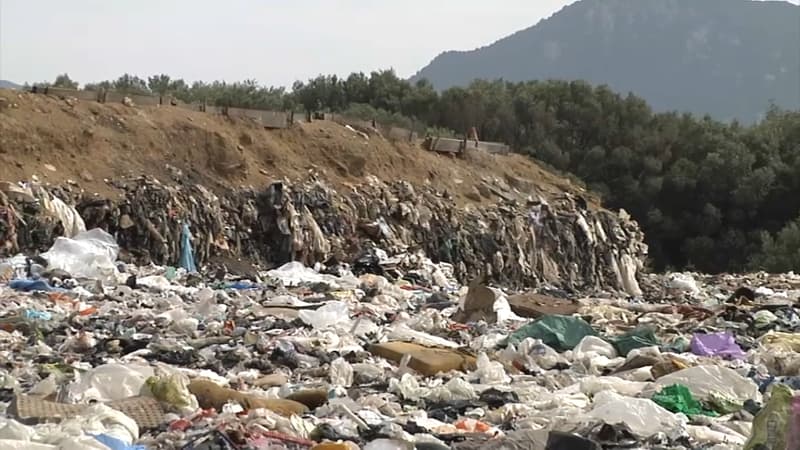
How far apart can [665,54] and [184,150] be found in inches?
4521

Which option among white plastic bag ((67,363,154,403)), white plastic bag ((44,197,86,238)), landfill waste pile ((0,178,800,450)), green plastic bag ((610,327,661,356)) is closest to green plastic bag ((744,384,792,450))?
landfill waste pile ((0,178,800,450))

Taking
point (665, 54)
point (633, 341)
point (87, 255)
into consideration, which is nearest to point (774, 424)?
point (633, 341)

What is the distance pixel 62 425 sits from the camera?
4.50 m

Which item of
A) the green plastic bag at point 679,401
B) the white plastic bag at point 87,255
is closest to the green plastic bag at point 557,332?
the green plastic bag at point 679,401

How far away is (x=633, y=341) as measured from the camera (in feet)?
24.7

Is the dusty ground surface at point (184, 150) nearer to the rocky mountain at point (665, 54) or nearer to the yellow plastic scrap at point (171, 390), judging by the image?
the yellow plastic scrap at point (171, 390)

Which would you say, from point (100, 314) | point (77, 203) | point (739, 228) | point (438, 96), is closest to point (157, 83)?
point (438, 96)

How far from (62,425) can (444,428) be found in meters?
1.85

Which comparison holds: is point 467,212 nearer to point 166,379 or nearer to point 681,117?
point 166,379

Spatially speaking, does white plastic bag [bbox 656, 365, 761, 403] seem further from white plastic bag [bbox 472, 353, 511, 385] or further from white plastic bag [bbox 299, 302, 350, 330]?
white plastic bag [bbox 299, 302, 350, 330]

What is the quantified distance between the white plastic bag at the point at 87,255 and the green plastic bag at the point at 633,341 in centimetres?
Answer: 607

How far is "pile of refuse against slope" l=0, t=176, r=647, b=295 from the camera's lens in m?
13.9

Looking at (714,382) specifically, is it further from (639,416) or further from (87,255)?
(87,255)

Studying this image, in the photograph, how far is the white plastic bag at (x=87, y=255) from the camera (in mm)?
11492
